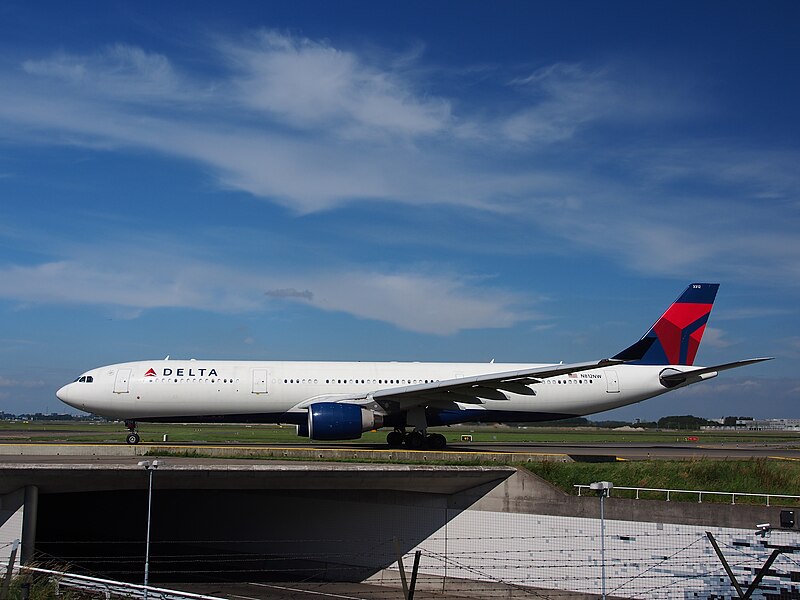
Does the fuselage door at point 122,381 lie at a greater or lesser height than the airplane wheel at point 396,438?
greater

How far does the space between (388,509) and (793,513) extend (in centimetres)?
1222

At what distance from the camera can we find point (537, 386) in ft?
112

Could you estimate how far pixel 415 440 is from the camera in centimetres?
3122

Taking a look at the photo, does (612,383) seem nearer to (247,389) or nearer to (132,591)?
(247,389)

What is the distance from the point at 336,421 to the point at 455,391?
4.82 m

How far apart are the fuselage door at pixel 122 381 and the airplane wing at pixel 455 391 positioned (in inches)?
281

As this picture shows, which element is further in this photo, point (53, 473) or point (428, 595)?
point (428, 595)

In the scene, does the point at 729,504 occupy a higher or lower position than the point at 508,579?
higher

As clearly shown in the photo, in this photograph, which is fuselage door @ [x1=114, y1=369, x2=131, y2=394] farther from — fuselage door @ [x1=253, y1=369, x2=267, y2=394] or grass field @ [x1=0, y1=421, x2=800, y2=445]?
fuselage door @ [x1=253, y1=369, x2=267, y2=394]

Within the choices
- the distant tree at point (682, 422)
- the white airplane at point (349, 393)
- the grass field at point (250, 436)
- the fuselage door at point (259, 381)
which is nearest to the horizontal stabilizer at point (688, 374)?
the white airplane at point (349, 393)

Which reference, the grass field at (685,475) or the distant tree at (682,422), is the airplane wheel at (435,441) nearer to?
the grass field at (685,475)

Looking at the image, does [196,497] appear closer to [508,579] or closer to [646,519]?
[508,579]

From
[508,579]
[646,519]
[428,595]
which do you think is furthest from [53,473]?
[646,519]

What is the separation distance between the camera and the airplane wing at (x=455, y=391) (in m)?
28.6
